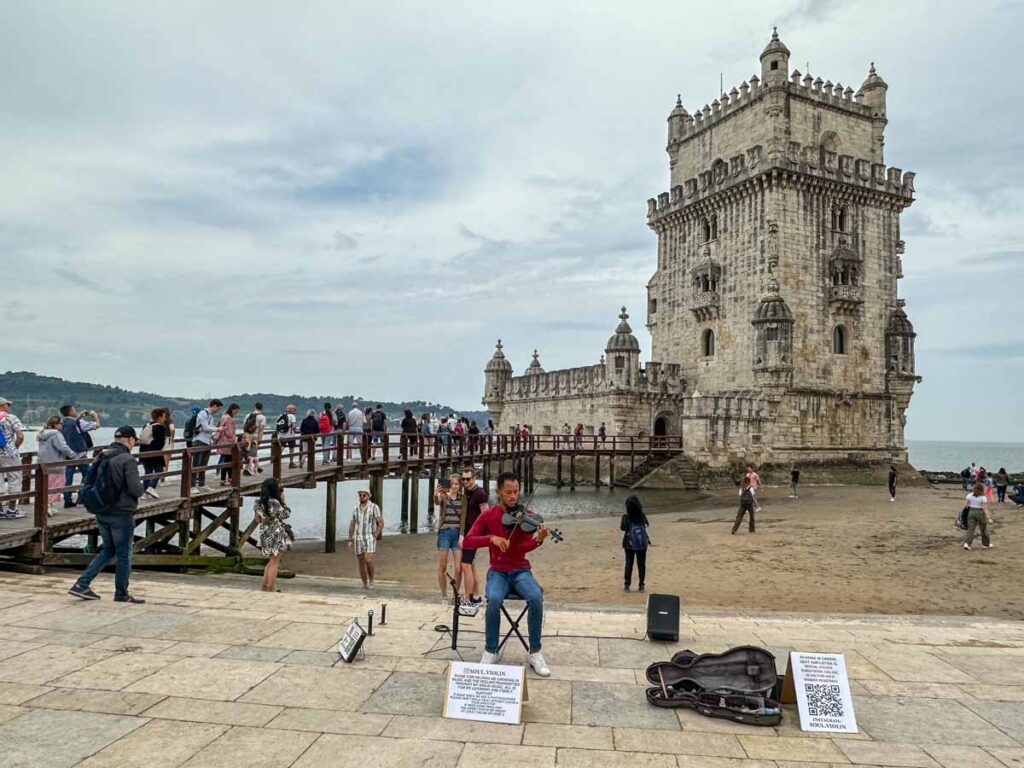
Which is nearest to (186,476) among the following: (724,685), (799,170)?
(724,685)

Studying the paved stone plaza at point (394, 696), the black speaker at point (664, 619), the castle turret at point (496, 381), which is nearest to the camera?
the paved stone plaza at point (394, 696)

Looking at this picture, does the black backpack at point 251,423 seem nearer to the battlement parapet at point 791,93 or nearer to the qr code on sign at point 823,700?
the qr code on sign at point 823,700

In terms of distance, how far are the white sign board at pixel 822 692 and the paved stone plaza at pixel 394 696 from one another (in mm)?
129

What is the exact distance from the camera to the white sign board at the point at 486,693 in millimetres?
5180

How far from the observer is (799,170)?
3441cm

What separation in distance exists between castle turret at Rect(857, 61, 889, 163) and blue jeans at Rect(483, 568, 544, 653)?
38968 millimetres

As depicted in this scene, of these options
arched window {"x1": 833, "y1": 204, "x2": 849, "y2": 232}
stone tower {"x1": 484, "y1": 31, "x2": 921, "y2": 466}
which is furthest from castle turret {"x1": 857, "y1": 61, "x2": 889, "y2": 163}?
arched window {"x1": 833, "y1": 204, "x2": 849, "y2": 232}

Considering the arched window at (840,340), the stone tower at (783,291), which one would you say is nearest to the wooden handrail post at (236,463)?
the stone tower at (783,291)

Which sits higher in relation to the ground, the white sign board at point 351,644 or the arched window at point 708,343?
the arched window at point 708,343

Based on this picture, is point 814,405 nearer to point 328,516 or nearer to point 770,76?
point 770,76

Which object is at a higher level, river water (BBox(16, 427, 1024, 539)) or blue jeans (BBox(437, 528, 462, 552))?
blue jeans (BBox(437, 528, 462, 552))

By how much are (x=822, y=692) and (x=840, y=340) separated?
33.9 metres

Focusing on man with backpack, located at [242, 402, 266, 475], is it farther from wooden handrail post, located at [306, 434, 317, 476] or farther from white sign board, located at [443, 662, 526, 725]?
white sign board, located at [443, 662, 526, 725]

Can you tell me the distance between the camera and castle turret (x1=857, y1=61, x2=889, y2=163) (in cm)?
3775
